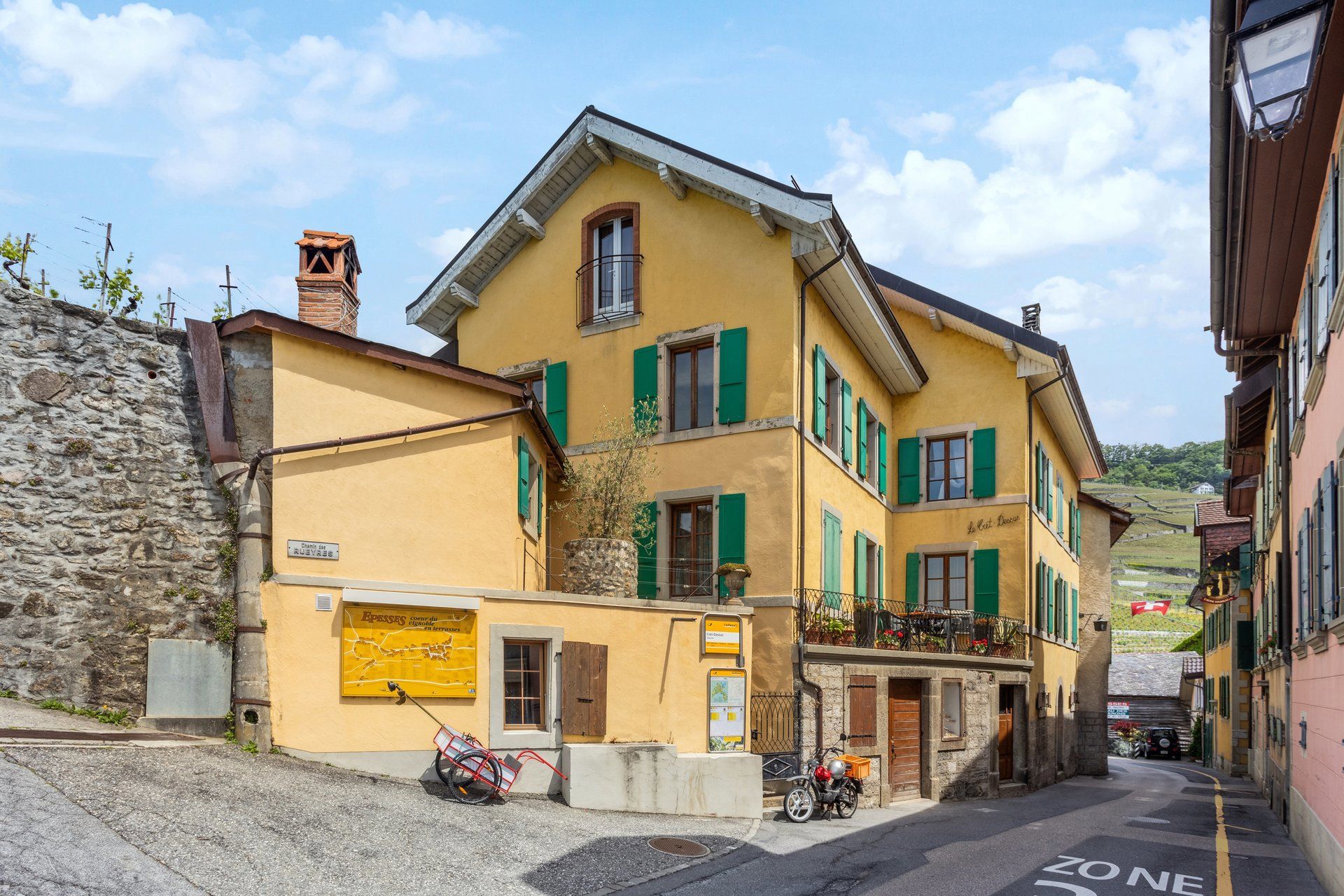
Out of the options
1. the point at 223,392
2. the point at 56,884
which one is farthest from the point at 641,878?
the point at 223,392

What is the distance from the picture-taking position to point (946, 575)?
73.0 ft

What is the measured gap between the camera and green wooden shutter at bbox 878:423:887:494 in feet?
70.8

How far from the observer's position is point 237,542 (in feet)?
34.1

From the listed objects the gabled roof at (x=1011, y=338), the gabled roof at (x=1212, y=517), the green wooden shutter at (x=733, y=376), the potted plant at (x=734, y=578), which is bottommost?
the potted plant at (x=734, y=578)

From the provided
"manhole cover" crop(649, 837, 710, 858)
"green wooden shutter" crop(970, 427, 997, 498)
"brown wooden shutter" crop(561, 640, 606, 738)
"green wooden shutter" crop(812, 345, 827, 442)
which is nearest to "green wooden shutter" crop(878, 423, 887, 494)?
"green wooden shutter" crop(970, 427, 997, 498)

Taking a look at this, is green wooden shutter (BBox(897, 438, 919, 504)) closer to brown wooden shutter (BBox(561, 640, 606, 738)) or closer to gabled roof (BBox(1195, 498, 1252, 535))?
brown wooden shutter (BBox(561, 640, 606, 738))

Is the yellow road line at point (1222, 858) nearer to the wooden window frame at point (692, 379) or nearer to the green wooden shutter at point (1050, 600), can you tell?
the green wooden shutter at point (1050, 600)

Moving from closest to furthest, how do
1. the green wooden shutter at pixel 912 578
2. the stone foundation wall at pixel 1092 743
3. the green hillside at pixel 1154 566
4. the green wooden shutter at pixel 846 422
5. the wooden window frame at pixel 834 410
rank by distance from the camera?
the wooden window frame at pixel 834 410, the green wooden shutter at pixel 846 422, the green wooden shutter at pixel 912 578, the stone foundation wall at pixel 1092 743, the green hillside at pixel 1154 566

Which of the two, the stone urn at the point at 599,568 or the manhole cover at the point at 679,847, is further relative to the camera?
the stone urn at the point at 599,568

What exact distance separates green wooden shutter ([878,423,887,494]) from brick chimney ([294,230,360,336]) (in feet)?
38.3

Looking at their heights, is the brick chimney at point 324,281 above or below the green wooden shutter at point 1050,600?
above

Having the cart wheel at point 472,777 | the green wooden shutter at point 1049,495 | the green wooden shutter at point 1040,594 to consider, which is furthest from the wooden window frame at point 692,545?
the green wooden shutter at point 1049,495

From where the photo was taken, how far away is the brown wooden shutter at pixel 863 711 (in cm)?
1589

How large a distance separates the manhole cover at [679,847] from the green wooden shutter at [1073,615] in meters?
20.4
